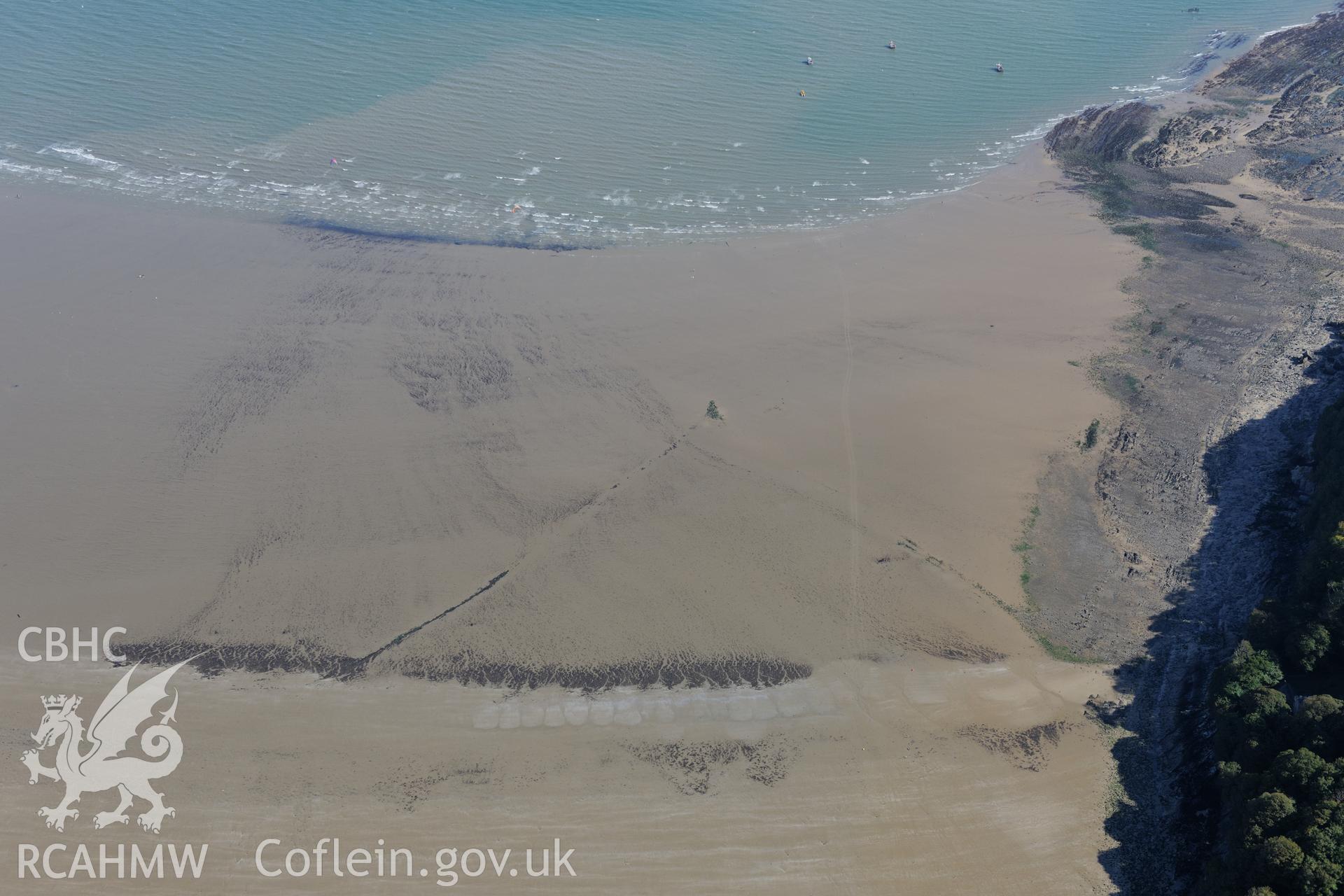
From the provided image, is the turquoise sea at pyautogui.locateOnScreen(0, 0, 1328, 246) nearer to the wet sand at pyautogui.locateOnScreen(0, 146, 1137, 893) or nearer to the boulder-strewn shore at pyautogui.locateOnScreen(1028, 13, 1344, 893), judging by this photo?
the wet sand at pyautogui.locateOnScreen(0, 146, 1137, 893)

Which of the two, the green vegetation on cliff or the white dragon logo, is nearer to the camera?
the green vegetation on cliff

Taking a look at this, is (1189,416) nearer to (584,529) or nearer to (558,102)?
(584,529)

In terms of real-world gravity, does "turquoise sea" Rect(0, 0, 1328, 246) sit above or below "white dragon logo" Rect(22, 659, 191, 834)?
above

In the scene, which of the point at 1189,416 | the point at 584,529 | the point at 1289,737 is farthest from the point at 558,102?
the point at 1289,737

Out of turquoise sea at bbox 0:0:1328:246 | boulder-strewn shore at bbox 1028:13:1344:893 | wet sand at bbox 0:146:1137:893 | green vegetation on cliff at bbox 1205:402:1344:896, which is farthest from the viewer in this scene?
turquoise sea at bbox 0:0:1328:246

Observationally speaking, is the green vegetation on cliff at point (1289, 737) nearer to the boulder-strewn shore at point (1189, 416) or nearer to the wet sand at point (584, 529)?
the boulder-strewn shore at point (1189, 416)

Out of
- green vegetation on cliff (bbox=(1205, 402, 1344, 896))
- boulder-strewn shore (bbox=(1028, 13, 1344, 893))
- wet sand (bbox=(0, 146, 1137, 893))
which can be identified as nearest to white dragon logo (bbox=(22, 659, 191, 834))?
wet sand (bbox=(0, 146, 1137, 893))

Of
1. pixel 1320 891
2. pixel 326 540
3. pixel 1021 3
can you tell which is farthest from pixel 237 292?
pixel 1021 3

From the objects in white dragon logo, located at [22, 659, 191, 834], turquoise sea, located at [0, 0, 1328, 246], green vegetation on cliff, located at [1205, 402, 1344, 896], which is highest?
turquoise sea, located at [0, 0, 1328, 246]
